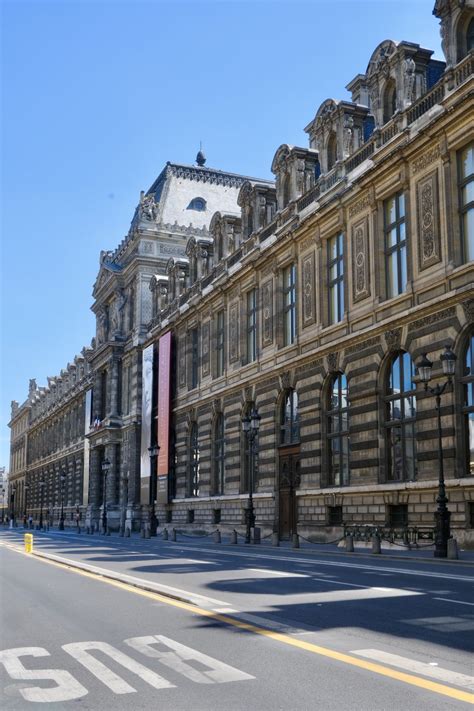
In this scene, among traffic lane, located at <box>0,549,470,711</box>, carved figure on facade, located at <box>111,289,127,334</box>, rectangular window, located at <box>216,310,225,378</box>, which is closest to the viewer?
traffic lane, located at <box>0,549,470,711</box>

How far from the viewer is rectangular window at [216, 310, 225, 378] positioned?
53.8 m

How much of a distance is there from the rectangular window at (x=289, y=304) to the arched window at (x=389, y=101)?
10.4m

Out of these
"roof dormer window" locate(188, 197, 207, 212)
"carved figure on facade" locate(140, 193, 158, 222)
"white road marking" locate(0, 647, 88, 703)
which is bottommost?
"white road marking" locate(0, 647, 88, 703)

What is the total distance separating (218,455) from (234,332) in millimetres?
7926

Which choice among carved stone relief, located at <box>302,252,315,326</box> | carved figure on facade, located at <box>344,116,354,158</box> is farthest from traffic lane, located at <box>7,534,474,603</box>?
carved figure on facade, located at <box>344,116,354,158</box>

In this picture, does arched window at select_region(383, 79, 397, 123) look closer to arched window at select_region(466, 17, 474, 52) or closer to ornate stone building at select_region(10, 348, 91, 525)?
arched window at select_region(466, 17, 474, 52)

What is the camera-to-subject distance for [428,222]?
102ft

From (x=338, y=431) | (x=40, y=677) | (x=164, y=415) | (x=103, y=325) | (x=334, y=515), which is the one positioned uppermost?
(x=103, y=325)

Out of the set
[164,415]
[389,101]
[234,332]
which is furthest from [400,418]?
[164,415]

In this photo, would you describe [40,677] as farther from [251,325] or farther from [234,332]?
[234,332]

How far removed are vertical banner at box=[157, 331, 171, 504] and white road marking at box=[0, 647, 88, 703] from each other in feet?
167

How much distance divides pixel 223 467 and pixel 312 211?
1826 cm

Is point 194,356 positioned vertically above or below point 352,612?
above

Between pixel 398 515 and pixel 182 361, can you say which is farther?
pixel 182 361
